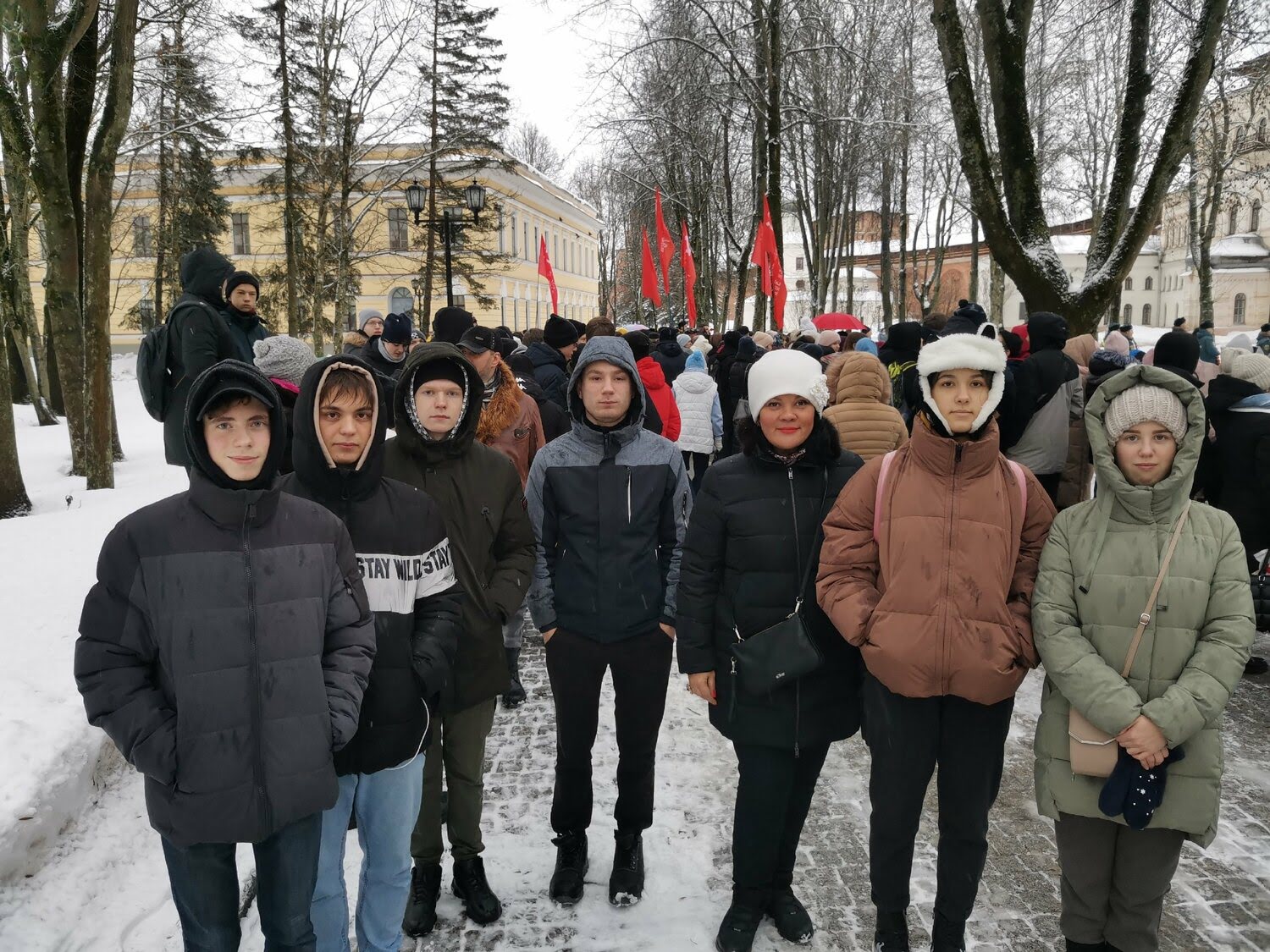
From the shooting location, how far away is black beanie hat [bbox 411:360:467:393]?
3.09 metres

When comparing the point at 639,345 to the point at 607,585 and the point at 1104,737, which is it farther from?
the point at 1104,737

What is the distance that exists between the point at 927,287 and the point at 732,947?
37.1 m

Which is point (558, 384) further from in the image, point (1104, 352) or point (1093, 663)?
point (1093, 663)

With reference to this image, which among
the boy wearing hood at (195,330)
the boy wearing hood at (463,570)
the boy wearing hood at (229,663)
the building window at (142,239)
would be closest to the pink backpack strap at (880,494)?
the boy wearing hood at (463,570)

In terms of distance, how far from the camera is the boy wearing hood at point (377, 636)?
8.46 feet

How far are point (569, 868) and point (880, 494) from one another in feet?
6.32

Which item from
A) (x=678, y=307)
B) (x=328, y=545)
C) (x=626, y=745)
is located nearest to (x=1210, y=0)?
(x=626, y=745)

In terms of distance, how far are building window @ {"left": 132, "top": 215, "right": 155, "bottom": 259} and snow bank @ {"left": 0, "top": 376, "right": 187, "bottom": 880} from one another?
27322 millimetres

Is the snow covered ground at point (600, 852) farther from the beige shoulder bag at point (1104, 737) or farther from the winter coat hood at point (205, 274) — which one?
the winter coat hood at point (205, 274)

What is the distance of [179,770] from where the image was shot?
2107 millimetres

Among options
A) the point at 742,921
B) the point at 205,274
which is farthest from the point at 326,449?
the point at 205,274

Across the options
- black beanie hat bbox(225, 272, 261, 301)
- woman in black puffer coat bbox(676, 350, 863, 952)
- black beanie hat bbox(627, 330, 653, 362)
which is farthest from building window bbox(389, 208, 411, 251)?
woman in black puffer coat bbox(676, 350, 863, 952)

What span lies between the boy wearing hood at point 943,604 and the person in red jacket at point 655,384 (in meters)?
4.26

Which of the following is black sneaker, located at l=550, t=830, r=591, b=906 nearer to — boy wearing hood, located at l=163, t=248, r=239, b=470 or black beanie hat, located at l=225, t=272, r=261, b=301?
boy wearing hood, located at l=163, t=248, r=239, b=470
